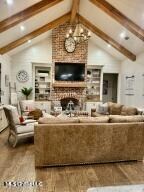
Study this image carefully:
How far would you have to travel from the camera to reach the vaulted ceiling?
5172 mm

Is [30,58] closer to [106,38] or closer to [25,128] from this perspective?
[106,38]

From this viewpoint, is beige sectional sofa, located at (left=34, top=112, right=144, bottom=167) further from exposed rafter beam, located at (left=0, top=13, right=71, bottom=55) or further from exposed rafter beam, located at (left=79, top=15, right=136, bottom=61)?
exposed rafter beam, located at (left=79, top=15, right=136, bottom=61)

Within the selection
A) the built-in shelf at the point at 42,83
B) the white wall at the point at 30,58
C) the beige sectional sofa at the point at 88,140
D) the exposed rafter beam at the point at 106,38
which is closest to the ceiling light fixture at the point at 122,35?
the exposed rafter beam at the point at 106,38

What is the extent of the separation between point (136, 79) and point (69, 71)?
308cm

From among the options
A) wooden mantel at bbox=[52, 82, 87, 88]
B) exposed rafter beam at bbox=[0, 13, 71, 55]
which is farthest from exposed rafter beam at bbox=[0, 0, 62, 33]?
wooden mantel at bbox=[52, 82, 87, 88]

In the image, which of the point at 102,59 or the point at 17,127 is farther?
the point at 102,59

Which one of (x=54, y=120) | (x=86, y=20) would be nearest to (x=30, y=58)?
(x=86, y=20)

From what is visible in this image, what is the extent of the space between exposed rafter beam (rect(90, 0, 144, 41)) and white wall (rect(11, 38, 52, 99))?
373 cm

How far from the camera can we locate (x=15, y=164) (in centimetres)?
361

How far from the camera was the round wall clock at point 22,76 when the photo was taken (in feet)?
29.1

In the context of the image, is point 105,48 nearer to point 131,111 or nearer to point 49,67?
point 49,67

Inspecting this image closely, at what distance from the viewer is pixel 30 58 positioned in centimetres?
889

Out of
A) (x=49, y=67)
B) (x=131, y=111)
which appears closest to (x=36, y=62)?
(x=49, y=67)

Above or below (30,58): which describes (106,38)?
above
